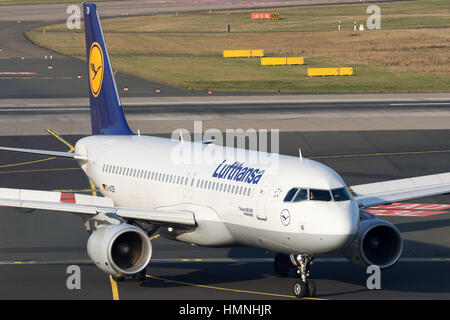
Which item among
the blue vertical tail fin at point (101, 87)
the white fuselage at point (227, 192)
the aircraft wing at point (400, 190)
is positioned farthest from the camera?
the blue vertical tail fin at point (101, 87)

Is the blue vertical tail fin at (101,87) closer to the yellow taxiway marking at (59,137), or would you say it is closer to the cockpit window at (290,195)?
the cockpit window at (290,195)

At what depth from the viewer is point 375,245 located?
31766mm

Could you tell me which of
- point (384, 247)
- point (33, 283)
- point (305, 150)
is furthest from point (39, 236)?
point (305, 150)

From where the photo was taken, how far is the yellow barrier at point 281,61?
11900cm

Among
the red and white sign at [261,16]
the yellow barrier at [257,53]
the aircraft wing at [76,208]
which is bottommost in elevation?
the aircraft wing at [76,208]

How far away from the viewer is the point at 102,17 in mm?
180375

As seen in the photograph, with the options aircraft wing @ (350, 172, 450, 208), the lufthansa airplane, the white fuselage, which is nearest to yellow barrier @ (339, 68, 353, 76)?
the white fuselage

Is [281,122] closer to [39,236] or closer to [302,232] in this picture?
[39,236]

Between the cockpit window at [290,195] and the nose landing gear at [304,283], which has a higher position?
the cockpit window at [290,195]

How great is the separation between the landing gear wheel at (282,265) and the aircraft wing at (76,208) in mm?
3665

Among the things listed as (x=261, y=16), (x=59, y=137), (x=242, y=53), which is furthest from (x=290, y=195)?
(x=261, y=16)

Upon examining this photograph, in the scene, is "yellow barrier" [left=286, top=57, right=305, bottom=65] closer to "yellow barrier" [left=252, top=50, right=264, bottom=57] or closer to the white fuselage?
"yellow barrier" [left=252, top=50, right=264, bottom=57]

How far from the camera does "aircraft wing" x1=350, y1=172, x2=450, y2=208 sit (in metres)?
35.2

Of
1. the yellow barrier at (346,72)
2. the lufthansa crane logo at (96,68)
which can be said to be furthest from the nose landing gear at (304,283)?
the yellow barrier at (346,72)
